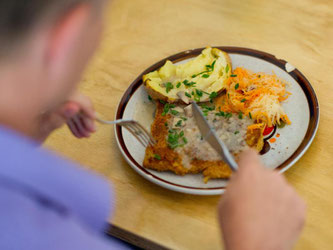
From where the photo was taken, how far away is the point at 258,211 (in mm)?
725

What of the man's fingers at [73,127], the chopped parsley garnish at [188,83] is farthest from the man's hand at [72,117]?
the chopped parsley garnish at [188,83]

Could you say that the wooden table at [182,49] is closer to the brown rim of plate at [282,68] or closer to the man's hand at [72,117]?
the brown rim of plate at [282,68]

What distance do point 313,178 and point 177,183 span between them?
0.37 metres

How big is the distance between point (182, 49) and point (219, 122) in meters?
0.50

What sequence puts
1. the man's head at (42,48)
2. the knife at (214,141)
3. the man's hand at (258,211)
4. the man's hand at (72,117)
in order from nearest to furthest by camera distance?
the man's head at (42,48) → the man's hand at (258,211) → the knife at (214,141) → the man's hand at (72,117)

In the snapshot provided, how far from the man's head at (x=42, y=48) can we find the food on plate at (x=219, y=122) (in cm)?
55

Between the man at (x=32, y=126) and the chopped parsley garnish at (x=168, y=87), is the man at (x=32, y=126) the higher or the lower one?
the higher one

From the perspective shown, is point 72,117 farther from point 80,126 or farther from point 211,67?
point 211,67

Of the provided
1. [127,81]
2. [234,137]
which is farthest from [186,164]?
[127,81]

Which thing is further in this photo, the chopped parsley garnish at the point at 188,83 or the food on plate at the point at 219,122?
the chopped parsley garnish at the point at 188,83

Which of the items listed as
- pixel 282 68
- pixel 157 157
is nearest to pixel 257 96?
pixel 282 68

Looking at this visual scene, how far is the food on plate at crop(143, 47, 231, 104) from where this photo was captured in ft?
4.16

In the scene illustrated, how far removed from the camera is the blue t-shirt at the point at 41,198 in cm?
50

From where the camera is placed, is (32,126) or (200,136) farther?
(200,136)
